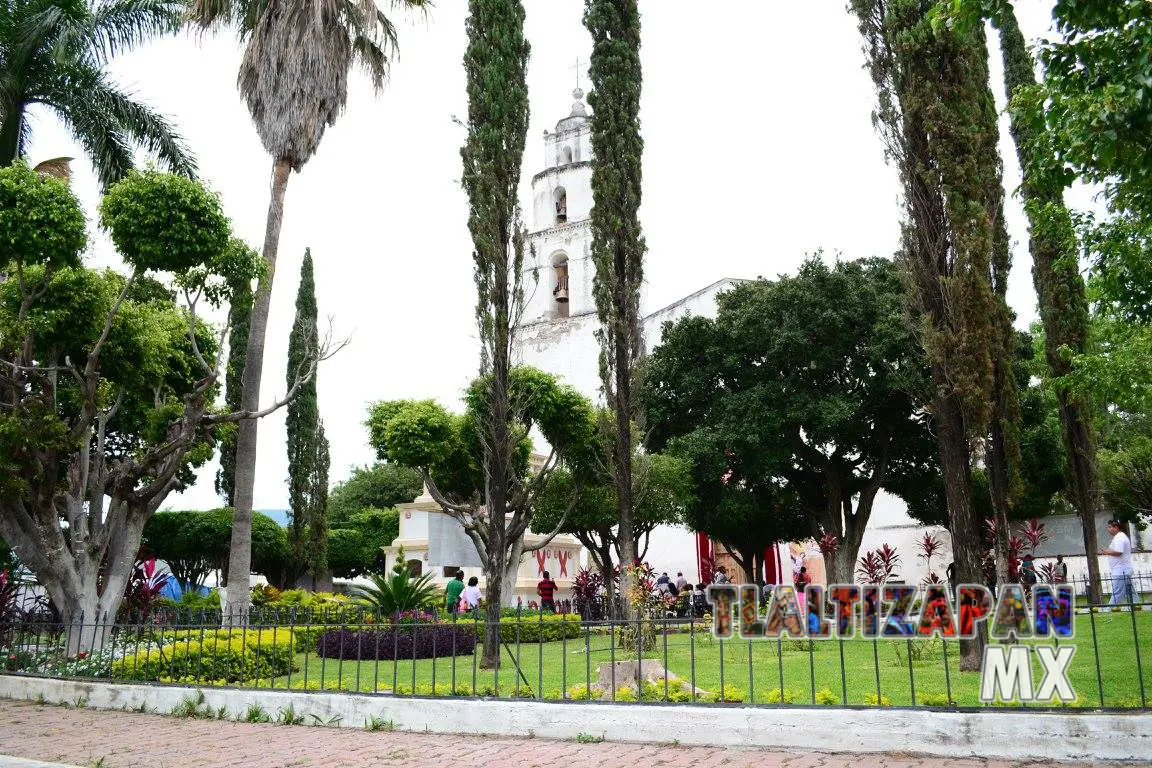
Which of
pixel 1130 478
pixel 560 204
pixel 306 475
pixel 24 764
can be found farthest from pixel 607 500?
pixel 560 204

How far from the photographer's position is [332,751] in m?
7.27

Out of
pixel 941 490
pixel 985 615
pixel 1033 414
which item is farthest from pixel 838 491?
pixel 985 615

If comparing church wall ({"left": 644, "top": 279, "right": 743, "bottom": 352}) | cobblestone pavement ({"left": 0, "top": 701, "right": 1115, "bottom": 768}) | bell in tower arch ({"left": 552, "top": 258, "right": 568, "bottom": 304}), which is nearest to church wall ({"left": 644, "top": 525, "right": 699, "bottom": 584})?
church wall ({"left": 644, "top": 279, "right": 743, "bottom": 352})

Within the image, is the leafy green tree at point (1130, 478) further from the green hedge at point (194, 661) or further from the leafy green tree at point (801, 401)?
the green hedge at point (194, 661)

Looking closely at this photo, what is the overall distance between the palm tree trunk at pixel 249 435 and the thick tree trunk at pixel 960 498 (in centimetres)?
1023

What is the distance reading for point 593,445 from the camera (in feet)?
67.5

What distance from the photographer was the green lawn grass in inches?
302

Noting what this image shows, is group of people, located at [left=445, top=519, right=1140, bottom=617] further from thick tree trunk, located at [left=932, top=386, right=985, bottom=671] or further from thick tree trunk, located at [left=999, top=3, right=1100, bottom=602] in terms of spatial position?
thick tree trunk, located at [left=932, top=386, right=985, bottom=671]

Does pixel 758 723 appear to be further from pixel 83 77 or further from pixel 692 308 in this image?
pixel 692 308

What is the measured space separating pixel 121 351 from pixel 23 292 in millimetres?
1827

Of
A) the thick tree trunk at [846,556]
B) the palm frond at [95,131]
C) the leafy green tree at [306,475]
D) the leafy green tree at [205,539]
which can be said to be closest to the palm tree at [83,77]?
the palm frond at [95,131]

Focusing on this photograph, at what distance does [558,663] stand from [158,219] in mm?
8125

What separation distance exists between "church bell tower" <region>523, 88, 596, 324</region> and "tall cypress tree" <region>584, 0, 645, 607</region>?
74.9 ft

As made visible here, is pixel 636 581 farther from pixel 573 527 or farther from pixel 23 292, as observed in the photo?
pixel 573 527
